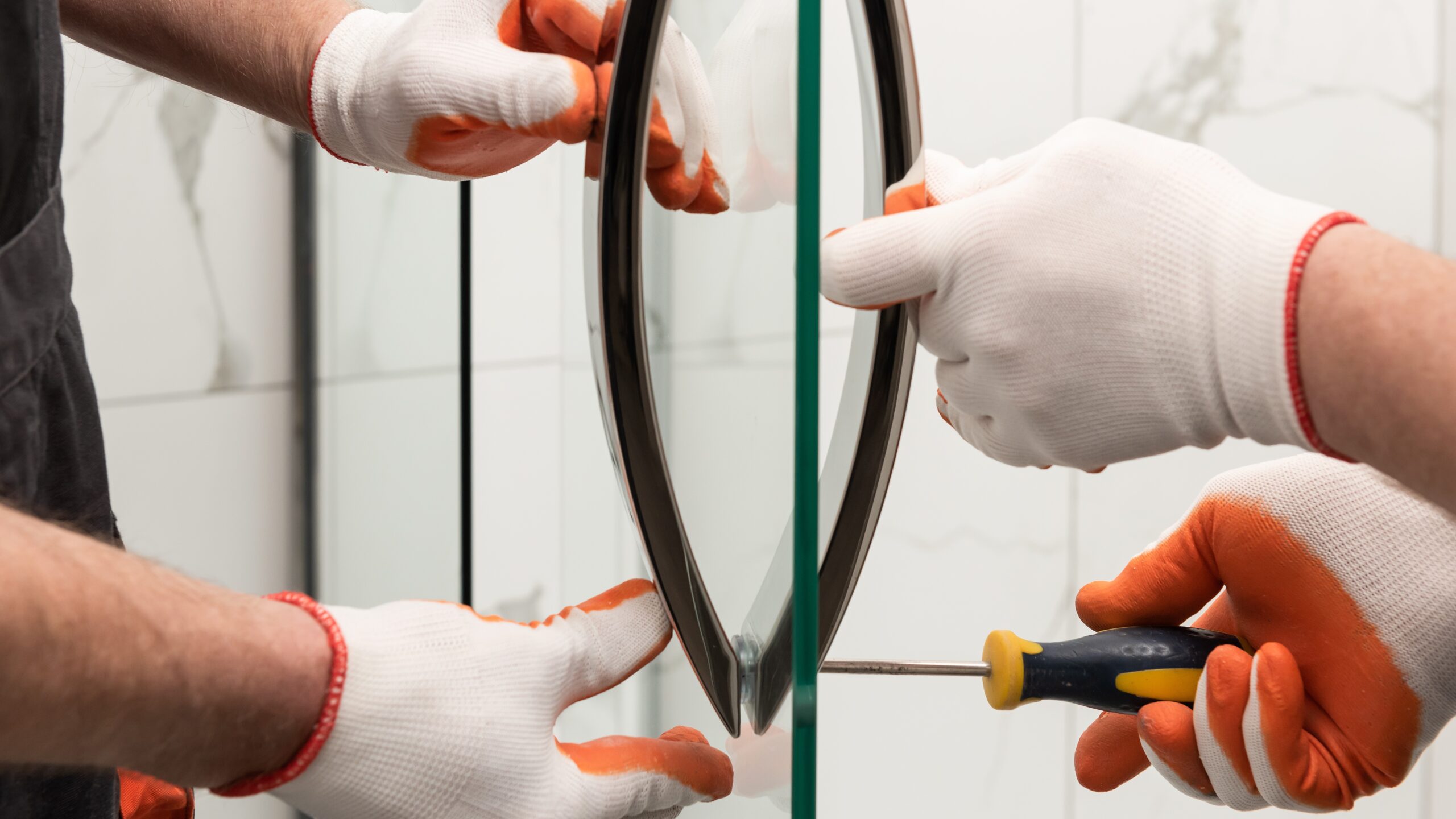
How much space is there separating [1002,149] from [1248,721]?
54cm

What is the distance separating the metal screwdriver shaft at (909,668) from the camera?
0.44 metres

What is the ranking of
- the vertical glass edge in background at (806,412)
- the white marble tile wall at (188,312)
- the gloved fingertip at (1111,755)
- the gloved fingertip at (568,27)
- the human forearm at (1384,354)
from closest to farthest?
the vertical glass edge in background at (806,412) → the human forearm at (1384,354) → the gloved fingertip at (568,27) → the gloved fingertip at (1111,755) → the white marble tile wall at (188,312)

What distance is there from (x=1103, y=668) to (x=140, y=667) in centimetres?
38

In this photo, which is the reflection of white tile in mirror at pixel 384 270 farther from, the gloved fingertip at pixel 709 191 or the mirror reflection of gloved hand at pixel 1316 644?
the mirror reflection of gloved hand at pixel 1316 644

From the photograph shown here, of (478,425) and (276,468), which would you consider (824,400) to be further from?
(276,468)

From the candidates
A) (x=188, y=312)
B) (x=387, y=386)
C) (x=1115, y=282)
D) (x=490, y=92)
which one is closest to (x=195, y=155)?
(x=188, y=312)

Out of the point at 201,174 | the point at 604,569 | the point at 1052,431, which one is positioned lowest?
the point at 604,569

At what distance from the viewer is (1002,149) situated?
880mm

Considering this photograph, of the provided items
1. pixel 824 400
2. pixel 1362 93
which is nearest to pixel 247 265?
pixel 824 400

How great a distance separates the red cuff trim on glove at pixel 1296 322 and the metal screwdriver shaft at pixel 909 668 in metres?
0.17

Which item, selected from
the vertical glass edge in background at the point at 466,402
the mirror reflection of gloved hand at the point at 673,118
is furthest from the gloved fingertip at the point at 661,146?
the vertical glass edge in background at the point at 466,402

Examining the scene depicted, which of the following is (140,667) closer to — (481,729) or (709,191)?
(481,729)

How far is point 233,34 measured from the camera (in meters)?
0.55

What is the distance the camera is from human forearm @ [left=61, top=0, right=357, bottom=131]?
1.78 feet
